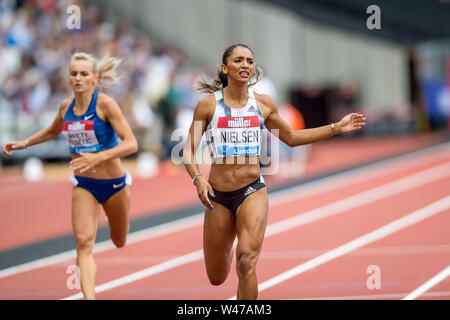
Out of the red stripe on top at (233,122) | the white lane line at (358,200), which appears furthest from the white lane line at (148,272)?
the red stripe on top at (233,122)

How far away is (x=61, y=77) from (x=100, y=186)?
11168 millimetres

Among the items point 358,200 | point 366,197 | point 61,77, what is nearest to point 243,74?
point 358,200

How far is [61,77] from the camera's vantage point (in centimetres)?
1706

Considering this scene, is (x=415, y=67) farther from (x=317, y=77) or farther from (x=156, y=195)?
(x=156, y=195)

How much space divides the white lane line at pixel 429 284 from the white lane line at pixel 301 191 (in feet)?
14.2

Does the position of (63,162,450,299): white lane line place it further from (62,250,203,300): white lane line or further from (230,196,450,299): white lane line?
(230,196,450,299): white lane line

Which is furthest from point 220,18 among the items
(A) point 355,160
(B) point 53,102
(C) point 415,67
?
(B) point 53,102

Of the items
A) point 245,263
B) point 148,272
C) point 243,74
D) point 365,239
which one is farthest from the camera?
point 365,239

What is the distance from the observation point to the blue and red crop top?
6.23m

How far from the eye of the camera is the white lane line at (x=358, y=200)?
10.9 meters

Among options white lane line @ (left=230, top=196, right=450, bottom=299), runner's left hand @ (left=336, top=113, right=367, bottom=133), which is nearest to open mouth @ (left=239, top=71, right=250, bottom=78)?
runner's left hand @ (left=336, top=113, right=367, bottom=133)

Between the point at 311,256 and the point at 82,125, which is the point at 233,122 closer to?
the point at 82,125
